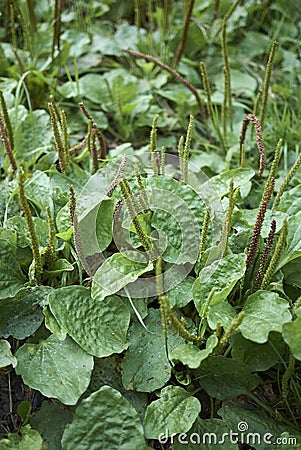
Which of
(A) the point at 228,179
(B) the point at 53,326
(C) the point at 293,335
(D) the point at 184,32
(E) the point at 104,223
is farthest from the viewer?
(D) the point at 184,32

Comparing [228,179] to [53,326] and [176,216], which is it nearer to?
[176,216]

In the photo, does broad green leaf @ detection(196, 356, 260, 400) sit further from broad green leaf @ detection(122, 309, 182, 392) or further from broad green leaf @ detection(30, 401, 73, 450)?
broad green leaf @ detection(30, 401, 73, 450)

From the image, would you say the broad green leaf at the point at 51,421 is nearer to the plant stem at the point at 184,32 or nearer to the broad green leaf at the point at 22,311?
the broad green leaf at the point at 22,311

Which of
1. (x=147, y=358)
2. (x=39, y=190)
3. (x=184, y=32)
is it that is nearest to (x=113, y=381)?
(x=147, y=358)

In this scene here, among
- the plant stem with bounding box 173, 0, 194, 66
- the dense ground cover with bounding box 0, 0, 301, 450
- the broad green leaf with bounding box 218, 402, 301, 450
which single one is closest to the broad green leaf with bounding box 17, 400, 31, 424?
the dense ground cover with bounding box 0, 0, 301, 450

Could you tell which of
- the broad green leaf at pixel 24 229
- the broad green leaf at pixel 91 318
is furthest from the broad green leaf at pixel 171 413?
the broad green leaf at pixel 24 229

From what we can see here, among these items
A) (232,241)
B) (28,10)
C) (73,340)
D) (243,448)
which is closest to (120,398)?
(73,340)
